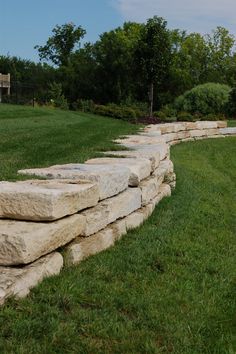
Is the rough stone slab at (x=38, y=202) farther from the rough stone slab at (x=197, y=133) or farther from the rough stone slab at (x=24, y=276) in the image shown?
the rough stone slab at (x=197, y=133)

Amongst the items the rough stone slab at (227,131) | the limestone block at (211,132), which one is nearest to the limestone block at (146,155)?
the limestone block at (211,132)

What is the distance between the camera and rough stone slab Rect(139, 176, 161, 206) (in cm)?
552

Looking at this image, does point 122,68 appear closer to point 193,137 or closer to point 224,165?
point 193,137

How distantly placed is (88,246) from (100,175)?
0.63 meters

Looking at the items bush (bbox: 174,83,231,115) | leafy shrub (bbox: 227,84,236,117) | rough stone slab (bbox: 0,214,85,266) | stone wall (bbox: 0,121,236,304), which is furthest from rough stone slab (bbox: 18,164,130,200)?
bush (bbox: 174,83,231,115)

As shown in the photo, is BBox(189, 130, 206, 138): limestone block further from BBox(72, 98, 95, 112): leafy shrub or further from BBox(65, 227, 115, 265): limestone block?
BBox(65, 227, 115, 265): limestone block

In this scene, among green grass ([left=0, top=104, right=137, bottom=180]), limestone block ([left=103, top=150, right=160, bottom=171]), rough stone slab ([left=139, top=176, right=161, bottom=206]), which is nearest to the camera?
rough stone slab ([left=139, top=176, right=161, bottom=206])

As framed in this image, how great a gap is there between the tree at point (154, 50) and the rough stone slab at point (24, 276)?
21.3m

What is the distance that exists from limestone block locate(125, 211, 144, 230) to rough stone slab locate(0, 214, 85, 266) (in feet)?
4.24

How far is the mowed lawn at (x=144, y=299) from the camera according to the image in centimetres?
284

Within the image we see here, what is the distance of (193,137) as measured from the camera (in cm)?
1675

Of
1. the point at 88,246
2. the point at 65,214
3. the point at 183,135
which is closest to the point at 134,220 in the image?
the point at 88,246

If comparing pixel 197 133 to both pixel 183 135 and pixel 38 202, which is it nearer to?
pixel 183 135

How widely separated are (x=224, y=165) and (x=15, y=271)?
29.2ft
